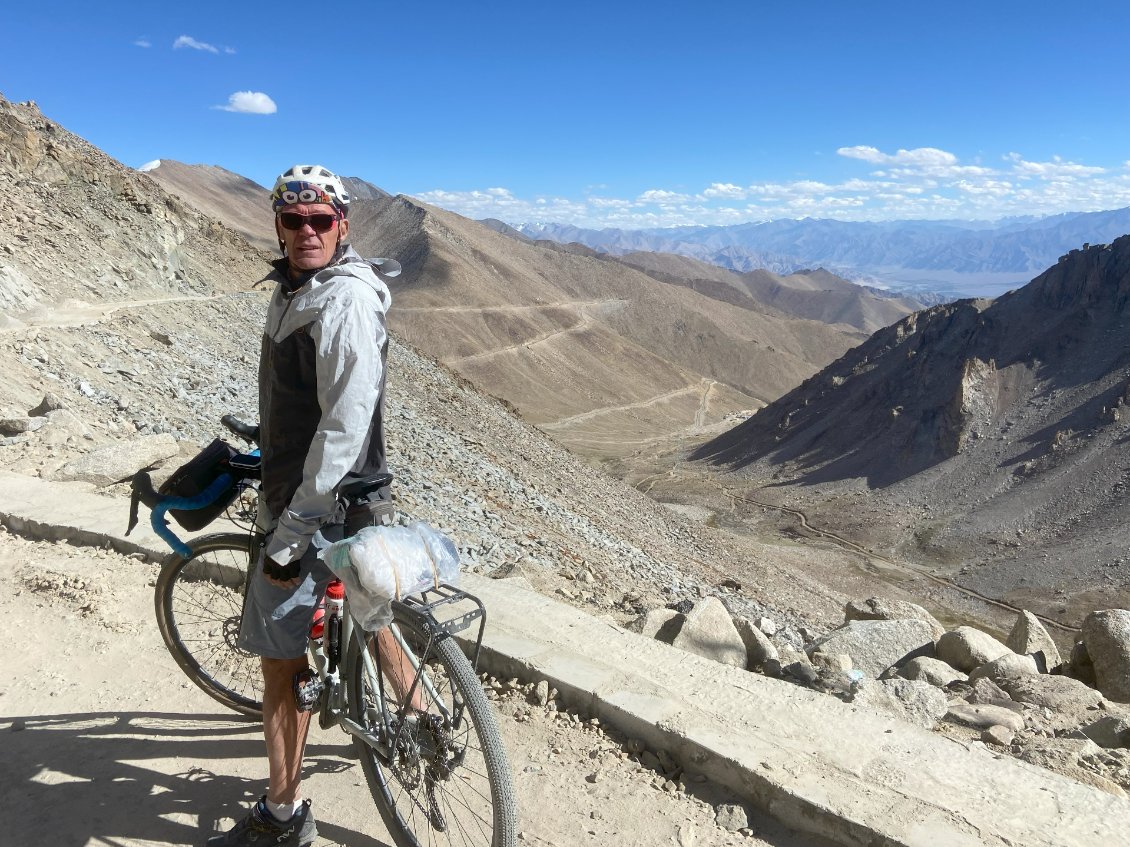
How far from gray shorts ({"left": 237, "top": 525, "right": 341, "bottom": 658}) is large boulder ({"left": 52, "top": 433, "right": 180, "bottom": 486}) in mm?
5334

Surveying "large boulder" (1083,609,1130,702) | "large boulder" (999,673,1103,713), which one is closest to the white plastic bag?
"large boulder" (999,673,1103,713)

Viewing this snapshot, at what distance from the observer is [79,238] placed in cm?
2400

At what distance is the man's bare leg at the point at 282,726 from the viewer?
3293mm

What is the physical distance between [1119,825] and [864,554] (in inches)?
1630

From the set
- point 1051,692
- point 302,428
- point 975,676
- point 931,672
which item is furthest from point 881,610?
point 302,428

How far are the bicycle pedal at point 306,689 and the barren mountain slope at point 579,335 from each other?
60680mm

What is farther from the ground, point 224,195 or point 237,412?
point 224,195

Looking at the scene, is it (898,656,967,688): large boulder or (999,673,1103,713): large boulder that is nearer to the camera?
(999,673,1103,713): large boulder

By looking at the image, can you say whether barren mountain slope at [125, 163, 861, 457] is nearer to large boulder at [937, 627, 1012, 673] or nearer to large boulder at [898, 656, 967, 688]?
large boulder at [937, 627, 1012, 673]

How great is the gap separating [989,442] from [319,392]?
182ft

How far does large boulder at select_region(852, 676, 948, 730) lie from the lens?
5078 millimetres

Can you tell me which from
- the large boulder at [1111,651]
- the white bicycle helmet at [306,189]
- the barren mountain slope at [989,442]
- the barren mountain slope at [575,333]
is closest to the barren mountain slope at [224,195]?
the barren mountain slope at [575,333]

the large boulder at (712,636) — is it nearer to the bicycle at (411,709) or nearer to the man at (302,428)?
the bicycle at (411,709)

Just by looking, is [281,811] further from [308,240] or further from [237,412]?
[237,412]
